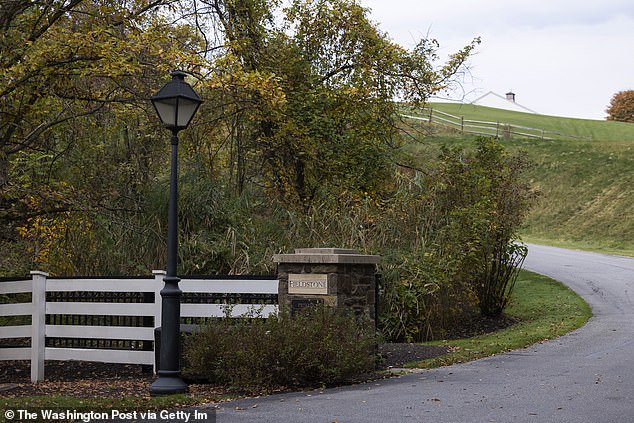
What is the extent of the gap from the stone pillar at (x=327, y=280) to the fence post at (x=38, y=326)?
149 inches

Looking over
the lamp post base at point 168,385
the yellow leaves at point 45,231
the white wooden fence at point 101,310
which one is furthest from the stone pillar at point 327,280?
the yellow leaves at point 45,231

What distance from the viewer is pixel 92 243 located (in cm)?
1606

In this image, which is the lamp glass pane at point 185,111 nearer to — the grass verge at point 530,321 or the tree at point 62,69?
the tree at point 62,69

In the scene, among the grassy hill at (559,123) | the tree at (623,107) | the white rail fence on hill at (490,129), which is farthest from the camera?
the tree at (623,107)

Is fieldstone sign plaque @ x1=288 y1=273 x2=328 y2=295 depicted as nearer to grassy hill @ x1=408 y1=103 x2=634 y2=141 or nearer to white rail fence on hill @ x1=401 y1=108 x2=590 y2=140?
white rail fence on hill @ x1=401 y1=108 x2=590 y2=140

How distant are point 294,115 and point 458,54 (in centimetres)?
455

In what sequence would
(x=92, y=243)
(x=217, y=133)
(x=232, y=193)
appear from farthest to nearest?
1. (x=217, y=133)
2. (x=232, y=193)
3. (x=92, y=243)

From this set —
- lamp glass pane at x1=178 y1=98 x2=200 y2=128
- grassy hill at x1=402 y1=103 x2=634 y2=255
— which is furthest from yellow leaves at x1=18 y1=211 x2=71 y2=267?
grassy hill at x1=402 y1=103 x2=634 y2=255

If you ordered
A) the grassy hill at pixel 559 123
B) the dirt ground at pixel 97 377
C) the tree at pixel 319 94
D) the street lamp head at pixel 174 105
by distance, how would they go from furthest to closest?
1. the grassy hill at pixel 559 123
2. the tree at pixel 319 94
3. the dirt ground at pixel 97 377
4. the street lamp head at pixel 174 105

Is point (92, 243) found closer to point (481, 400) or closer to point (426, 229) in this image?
point (426, 229)

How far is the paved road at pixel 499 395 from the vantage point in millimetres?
7973

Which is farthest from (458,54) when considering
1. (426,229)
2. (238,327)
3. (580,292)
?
(238,327)

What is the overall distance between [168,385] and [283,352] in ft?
4.61

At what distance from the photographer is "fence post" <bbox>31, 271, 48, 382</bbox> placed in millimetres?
12539
